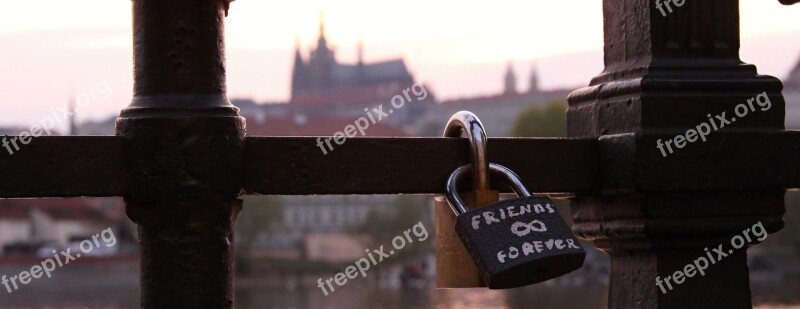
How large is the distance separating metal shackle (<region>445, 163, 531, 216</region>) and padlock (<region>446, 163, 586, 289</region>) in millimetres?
12

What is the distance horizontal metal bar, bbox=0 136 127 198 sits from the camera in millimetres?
1040

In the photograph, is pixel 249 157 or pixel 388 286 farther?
pixel 388 286

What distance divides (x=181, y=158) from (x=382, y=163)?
0.17 meters

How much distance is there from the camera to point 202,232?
107cm

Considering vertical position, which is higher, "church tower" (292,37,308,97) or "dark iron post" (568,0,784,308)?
"dark iron post" (568,0,784,308)

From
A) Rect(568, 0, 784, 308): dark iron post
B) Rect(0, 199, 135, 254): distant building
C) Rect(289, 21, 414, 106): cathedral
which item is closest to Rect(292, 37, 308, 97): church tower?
Rect(289, 21, 414, 106): cathedral

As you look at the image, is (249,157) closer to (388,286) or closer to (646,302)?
(646,302)

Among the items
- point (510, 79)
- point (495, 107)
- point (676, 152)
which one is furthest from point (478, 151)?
point (510, 79)

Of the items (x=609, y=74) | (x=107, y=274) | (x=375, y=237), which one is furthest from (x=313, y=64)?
(x=609, y=74)

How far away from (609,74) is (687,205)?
148 millimetres

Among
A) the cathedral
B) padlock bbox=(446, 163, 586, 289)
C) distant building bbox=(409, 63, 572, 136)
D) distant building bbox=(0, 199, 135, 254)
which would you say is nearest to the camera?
padlock bbox=(446, 163, 586, 289)

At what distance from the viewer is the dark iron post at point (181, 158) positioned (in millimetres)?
1062

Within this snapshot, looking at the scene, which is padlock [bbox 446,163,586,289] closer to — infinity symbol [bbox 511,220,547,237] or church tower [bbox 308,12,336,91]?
infinity symbol [bbox 511,220,547,237]

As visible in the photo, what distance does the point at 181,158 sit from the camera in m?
1.07
